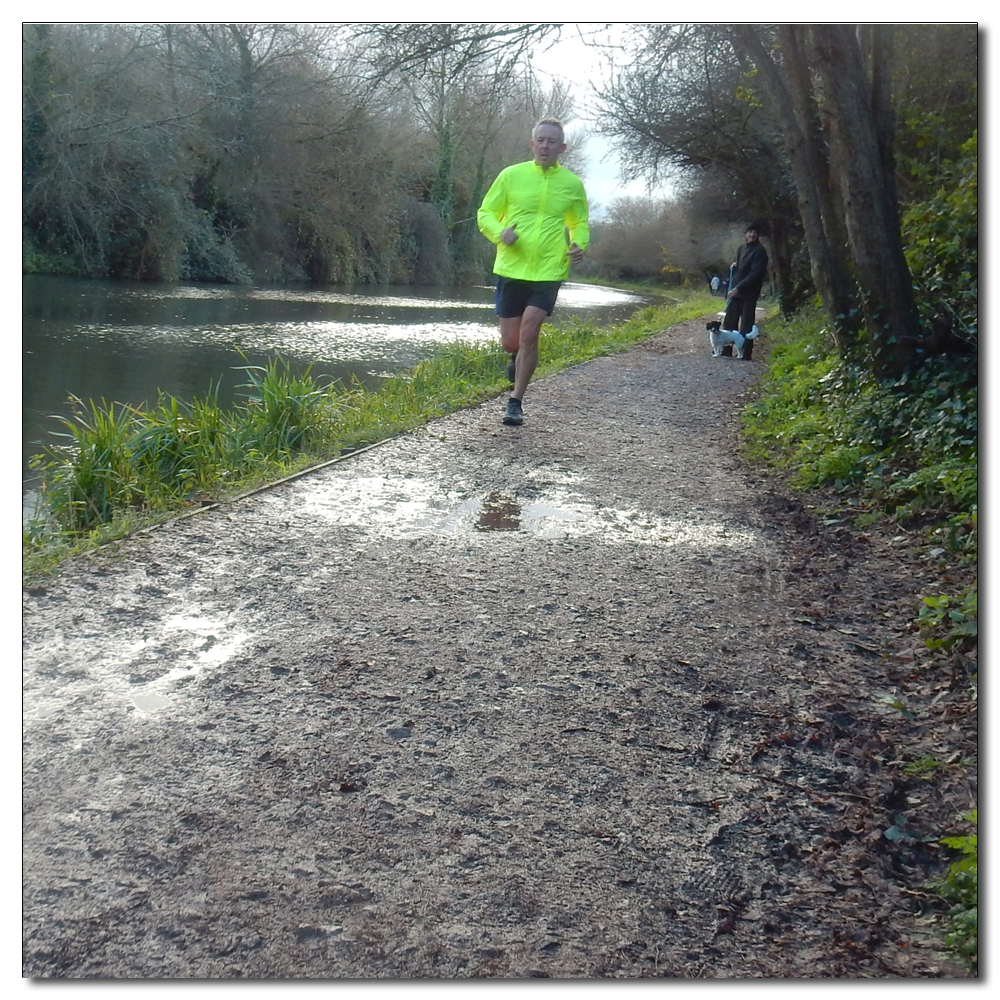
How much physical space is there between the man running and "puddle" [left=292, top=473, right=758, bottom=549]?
5.57 feet

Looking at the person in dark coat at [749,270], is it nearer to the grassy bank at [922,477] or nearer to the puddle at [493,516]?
the grassy bank at [922,477]

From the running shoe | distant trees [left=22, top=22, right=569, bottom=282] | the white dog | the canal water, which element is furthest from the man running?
the white dog

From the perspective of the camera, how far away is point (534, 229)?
6.09 m

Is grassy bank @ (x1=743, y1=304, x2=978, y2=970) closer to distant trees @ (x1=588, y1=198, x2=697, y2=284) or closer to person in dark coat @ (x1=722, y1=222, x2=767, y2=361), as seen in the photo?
distant trees @ (x1=588, y1=198, x2=697, y2=284)

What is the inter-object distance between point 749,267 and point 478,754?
10.6 meters

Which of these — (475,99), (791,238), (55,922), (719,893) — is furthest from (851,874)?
(791,238)

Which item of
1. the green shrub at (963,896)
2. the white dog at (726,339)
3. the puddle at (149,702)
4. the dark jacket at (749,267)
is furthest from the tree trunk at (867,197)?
the white dog at (726,339)

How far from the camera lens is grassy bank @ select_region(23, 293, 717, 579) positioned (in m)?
4.57

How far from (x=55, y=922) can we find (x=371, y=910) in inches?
21.3

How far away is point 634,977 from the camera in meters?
1.65

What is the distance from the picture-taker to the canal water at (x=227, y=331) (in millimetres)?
8258

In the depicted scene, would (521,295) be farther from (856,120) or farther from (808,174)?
(808,174)

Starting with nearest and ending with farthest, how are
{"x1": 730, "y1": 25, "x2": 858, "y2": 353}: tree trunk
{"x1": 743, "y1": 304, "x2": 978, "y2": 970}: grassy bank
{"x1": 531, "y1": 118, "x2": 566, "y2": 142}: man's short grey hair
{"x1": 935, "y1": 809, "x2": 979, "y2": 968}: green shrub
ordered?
1. {"x1": 935, "y1": 809, "x2": 979, "y2": 968}: green shrub
2. {"x1": 743, "y1": 304, "x2": 978, "y2": 970}: grassy bank
3. {"x1": 531, "y1": 118, "x2": 566, "y2": 142}: man's short grey hair
4. {"x1": 730, "y1": 25, "x2": 858, "y2": 353}: tree trunk

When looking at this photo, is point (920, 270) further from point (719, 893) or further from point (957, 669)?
point (719, 893)
